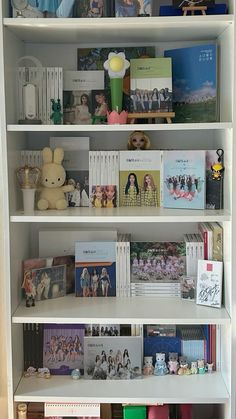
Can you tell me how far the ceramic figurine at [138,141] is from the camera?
2102 millimetres

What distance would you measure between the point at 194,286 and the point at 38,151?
684mm

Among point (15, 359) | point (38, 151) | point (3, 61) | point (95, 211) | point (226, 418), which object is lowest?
point (226, 418)

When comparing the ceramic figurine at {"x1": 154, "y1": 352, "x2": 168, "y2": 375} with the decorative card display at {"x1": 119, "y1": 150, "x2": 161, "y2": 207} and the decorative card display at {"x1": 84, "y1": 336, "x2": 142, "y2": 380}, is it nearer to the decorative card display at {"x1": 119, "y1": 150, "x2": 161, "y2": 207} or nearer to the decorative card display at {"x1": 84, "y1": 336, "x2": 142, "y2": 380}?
the decorative card display at {"x1": 84, "y1": 336, "x2": 142, "y2": 380}

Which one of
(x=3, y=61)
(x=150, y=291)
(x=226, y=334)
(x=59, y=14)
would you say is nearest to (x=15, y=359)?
(x=150, y=291)

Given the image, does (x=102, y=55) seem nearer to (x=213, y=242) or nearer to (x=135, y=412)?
(x=213, y=242)

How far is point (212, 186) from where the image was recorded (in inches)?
78.7

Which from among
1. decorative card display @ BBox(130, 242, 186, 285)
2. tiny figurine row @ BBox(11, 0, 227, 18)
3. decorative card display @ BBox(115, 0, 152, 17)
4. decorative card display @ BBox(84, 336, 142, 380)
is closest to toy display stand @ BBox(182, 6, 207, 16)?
tiny figurine row @ BBox(11, 0, 227, 18)

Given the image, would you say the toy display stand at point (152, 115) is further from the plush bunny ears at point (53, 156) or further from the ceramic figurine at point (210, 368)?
the ceramic figurine at point (210, 368)

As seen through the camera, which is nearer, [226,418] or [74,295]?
[226,418]

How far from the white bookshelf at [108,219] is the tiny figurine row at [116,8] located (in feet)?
0.15

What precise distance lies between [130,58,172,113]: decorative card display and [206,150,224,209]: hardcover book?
0.67ft

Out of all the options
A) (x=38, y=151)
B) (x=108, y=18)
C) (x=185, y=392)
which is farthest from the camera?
(x=38, y=151)

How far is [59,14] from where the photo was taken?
188 centimetres

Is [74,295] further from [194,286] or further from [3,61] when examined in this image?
[3,61]
